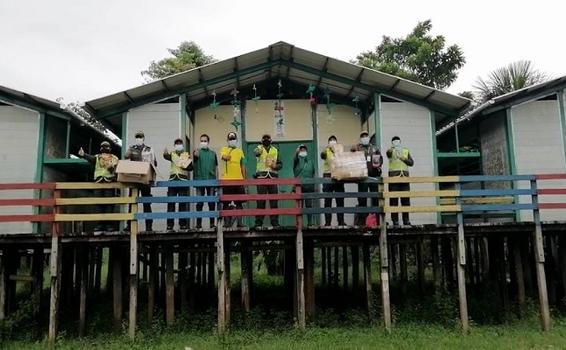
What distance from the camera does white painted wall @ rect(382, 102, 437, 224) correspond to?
12.0 meters

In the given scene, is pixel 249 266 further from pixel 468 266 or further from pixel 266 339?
pixel 468 266

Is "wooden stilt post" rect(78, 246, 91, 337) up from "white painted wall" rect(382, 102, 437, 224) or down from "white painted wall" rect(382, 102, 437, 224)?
down

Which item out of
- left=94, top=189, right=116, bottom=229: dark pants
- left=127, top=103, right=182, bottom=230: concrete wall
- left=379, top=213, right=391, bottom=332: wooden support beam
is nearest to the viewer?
left=379, top=213, right=391, bottom=332: wooden support beam

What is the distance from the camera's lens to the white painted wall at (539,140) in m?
12.0

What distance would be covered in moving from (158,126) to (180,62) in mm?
11976

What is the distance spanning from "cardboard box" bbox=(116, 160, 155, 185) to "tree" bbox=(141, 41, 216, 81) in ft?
45.4

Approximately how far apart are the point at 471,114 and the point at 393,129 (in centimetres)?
211

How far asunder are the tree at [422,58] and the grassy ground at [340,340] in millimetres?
13566

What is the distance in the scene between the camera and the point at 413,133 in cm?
1220

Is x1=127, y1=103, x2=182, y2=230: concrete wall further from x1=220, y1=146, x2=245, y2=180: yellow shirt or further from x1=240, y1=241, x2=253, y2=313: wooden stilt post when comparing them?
x1=240, y1=241, x2=253, y2=313: wooden stilt post

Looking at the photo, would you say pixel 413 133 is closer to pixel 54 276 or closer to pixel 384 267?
pixel 384 267

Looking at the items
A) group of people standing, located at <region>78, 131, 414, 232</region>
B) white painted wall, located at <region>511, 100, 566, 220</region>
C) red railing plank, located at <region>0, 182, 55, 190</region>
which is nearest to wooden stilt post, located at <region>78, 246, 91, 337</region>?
group of people standing, located at <region>78, 131, 414, 232</region>

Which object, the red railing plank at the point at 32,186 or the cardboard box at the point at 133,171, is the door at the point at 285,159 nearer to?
the cardboard box at the point at 133,171

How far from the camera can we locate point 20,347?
9.45 meters
